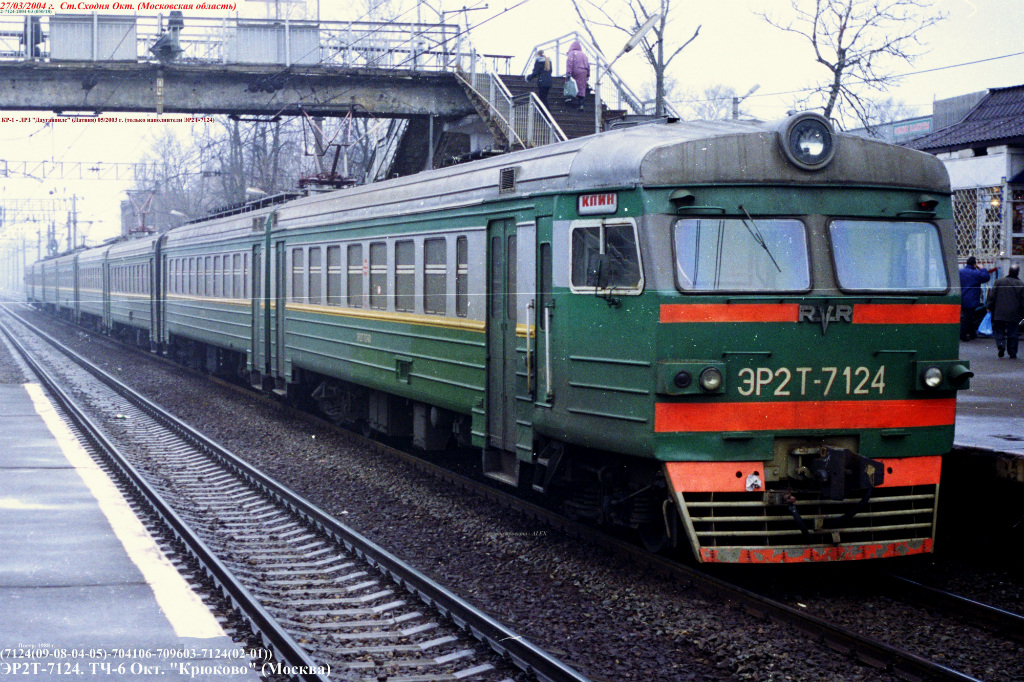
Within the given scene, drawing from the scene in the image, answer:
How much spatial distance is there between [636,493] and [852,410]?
1500 millimetres

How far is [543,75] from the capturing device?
24953mm

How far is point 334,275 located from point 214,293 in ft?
26.9

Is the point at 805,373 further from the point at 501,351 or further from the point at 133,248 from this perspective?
the point at 133,248

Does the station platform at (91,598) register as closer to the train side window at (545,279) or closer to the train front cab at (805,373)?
the train front cab at (805,373)

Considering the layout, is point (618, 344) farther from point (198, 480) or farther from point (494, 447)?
point (198, 480)

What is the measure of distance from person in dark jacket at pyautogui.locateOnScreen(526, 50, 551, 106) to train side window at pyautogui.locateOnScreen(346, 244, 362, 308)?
12.5m

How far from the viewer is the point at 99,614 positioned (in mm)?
6824

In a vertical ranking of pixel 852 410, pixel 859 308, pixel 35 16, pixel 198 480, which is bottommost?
pixel 198 480

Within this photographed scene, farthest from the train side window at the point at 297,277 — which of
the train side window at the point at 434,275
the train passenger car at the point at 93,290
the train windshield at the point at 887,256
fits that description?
the train passenger car at the point at 93,290

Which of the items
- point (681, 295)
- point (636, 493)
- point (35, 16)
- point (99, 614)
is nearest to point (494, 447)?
point (636, 493)

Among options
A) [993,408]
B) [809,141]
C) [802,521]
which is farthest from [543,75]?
[802,521]

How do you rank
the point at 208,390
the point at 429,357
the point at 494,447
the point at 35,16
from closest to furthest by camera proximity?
1. the point at 494,447
2. the point at 429,357
3. the point at 208,390
4. the point at 35,16

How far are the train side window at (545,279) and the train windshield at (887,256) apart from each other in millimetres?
2062

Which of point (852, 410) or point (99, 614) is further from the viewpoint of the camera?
point (852, 410)
